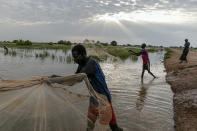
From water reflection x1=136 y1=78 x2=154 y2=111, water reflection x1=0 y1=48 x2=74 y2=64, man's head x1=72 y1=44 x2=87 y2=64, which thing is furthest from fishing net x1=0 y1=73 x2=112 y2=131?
water reflection x1=0 y1=48 x2=74 y2=64

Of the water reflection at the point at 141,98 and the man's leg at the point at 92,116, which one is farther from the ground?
the man's leg at the point at 92,116

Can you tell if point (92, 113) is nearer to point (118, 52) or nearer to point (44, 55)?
point (44, 55)

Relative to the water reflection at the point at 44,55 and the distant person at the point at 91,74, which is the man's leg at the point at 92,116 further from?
the water reflection at the point at 44,55

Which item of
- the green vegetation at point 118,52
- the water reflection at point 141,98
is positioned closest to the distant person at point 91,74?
the green vegetation at point 118,52

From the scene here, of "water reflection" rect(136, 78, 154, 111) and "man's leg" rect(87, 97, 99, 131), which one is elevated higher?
"man's leg" rect(87, 97, 99, 131)

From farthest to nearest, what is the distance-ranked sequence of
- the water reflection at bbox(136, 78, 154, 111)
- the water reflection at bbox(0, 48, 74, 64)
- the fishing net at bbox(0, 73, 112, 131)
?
the water reflection at bbox(0, 48, 74, 64) < the water reflection at bbox(136, 78, 154, 111) < the fishing net at bbox(0, 73, 112, 131)

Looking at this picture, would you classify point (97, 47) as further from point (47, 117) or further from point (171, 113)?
point (171, 113)

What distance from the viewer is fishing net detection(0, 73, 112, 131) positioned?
265cm

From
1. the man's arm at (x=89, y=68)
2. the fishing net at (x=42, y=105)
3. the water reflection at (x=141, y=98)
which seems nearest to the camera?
the fishing net at (x=42, y=105)

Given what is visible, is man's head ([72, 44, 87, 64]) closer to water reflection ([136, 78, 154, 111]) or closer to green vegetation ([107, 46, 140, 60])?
green vegetation ([107, 46, 140, 60])

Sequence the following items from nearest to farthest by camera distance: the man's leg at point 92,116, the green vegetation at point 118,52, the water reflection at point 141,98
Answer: the man's leg at point 92,116, the water reflection at point 141,98, the green vegetation at point 118,52

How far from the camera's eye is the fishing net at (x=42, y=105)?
2652 mm

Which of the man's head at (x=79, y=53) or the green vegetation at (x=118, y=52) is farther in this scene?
the green vegetation at (x=118, y=52)

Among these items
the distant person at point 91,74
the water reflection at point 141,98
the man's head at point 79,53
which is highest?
the man's head at point 79,53
